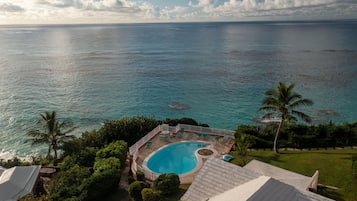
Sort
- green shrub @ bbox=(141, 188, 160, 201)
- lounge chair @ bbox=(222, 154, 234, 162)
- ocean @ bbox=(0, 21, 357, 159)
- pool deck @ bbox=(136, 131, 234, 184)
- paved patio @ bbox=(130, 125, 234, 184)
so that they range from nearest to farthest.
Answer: green shrub @ bbox=(141, 188, 160, 201) < lounge chair @ bbox=(222, 154, 234, 162) < pool deck @ bbox=(136, 131, 234, 184) < paved patio @ bbox=(130, 125, 234, 184) < ocean @ bbox=(0, 21, 357, 159)

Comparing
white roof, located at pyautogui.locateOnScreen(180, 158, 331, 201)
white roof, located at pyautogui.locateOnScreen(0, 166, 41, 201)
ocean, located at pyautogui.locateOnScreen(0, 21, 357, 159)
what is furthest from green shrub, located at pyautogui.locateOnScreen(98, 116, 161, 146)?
white roof, located at pyautogui.locateOnScreen(180, 158, 331, 201)

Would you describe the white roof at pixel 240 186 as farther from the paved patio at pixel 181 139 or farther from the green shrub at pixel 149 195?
the paved patio at pixel 181 139

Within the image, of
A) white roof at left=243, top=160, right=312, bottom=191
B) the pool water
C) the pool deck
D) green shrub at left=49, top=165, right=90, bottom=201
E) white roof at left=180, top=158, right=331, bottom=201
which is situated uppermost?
white roof at left=180, top=158, right=331, bottom=201

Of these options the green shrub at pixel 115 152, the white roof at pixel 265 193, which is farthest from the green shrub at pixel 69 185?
the white roof at pixel 265 193

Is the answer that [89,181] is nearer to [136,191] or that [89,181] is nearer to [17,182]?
[136,191]

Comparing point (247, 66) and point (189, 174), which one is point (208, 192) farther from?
point (247, 66)

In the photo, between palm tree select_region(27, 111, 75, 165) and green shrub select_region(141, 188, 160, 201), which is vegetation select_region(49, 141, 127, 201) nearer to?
green shrub select_region(141, 188, 160, 201)

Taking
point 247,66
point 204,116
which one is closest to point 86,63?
point 247,66
